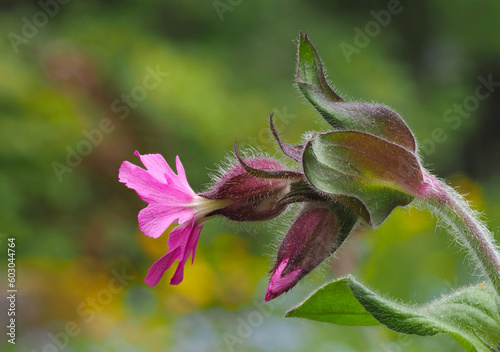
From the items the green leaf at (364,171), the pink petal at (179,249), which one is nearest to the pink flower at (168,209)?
the pink petal at (179,249)

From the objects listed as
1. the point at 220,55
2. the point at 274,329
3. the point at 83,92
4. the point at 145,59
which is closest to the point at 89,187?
the point at 83,92

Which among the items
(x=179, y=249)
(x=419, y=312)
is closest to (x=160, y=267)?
(x=179, y=249)

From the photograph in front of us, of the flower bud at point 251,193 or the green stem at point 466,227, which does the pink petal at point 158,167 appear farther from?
the green stem at point 466,227

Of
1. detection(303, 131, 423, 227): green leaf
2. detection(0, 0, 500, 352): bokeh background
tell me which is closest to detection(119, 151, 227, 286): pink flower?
detection(303, 131, 423, 227): green leaf

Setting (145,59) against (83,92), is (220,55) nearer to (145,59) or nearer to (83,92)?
(145,59)

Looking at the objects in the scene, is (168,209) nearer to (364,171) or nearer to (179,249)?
(179,249)
